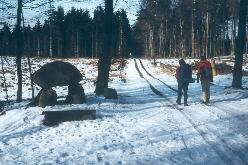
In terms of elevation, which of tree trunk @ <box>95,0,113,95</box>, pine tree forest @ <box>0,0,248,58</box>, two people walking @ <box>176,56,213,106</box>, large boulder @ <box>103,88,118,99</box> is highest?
Answer: pine tree forest @ <box>0,0,248,58</box>

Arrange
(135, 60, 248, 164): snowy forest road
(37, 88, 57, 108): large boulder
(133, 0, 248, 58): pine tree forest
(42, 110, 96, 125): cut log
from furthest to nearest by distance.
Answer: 1. (133, 0, 248, 58): pine tree forest
2. (37, 88, 57, 108): large boulder
3. (42, 110, 96, 125): cut log
4. (135, 60, 248, 164): snowy forest road

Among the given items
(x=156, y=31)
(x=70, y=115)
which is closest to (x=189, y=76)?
(x=70, y=115)

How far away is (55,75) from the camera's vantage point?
18.3 meters

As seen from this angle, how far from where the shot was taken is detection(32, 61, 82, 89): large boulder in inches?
713

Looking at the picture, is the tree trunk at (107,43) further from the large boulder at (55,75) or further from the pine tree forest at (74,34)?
the pine tree forest at (74,34)

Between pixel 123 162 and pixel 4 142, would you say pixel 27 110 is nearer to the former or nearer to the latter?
pixel 4 142

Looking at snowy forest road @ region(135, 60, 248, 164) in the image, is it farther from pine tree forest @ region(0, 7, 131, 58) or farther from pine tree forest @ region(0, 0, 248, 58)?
pine tree forest @ region(0, 7, 131, 58)

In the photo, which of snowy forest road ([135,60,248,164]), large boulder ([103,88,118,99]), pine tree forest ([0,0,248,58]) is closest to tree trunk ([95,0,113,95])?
large boulder ([103,88,118,99])

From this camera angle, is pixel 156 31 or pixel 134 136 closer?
pixel 134 136

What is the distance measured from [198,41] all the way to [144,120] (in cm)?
6255

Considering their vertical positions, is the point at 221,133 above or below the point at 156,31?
below

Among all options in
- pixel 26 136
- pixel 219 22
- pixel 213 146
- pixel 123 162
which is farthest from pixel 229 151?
pixel 219 22

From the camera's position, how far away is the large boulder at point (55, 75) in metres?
18.1

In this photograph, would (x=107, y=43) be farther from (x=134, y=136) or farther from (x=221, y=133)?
(x=221, y=133)
